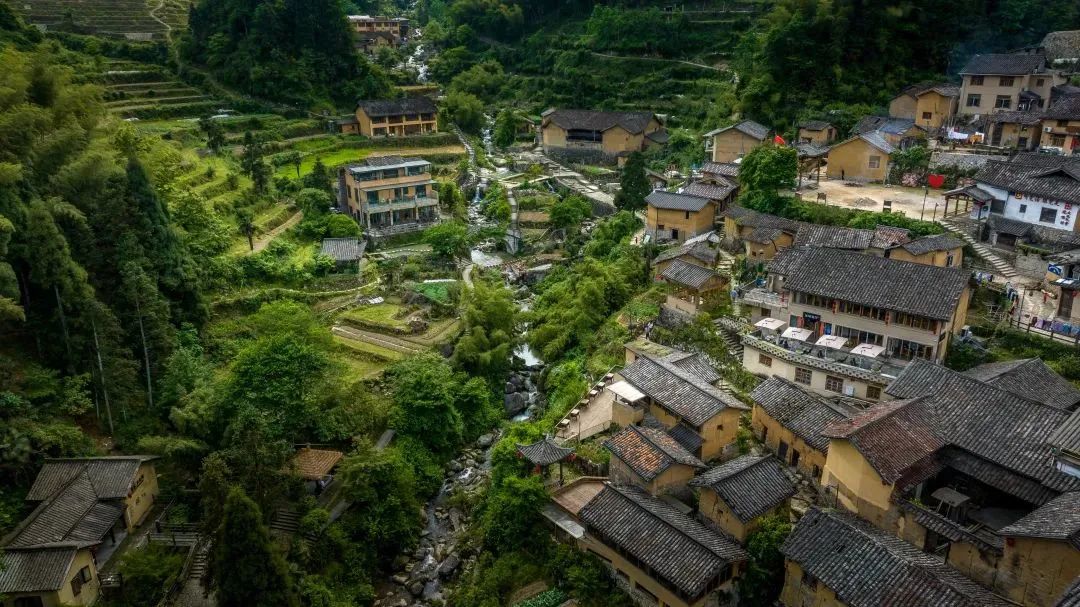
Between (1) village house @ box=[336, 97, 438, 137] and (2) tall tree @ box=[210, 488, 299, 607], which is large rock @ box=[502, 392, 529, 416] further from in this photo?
(1) village house @ box=[336, 97, 438, 137]

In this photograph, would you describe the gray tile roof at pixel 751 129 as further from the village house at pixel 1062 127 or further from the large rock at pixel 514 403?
the large rock at pixel 514 403

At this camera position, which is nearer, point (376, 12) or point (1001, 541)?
point (1001, 541)

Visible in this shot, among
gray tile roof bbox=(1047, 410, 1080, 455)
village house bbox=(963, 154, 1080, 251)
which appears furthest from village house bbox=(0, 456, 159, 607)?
village house bbox=(963, 154, 1080, 251)

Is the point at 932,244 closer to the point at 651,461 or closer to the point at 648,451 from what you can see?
the point at 648,451

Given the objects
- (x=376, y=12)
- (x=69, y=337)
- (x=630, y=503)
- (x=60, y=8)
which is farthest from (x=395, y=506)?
(x=376, y=12)

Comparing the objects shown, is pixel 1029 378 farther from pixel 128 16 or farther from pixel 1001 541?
pixel 128 16
